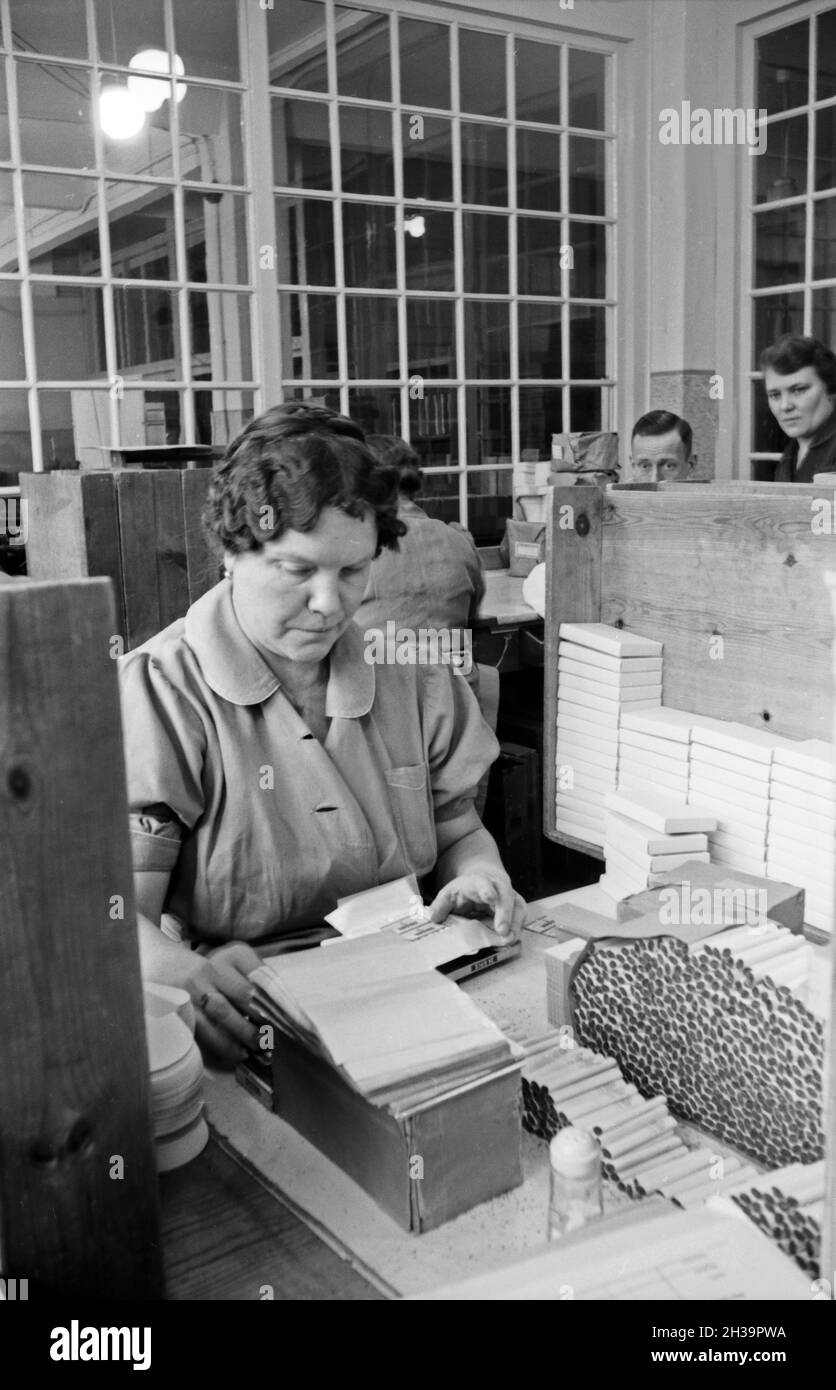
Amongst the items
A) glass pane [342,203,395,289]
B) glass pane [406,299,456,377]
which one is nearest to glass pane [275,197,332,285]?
glass pane [342,203,395,289]

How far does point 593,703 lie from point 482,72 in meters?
4.23

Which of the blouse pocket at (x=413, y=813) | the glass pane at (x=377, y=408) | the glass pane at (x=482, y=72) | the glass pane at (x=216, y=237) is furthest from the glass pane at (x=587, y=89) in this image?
the blouse pocket at (x=413, y=813)

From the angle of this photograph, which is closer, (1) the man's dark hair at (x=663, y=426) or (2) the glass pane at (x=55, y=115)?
(2) the glass pane at (x=55, y=115)

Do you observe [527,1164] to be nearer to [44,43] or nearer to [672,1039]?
[672,1039]

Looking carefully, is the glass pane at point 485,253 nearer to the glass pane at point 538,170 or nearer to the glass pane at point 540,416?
the glass pane at point 538,170

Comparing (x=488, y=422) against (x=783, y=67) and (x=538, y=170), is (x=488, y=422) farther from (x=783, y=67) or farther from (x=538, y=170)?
(x=783, y=67)

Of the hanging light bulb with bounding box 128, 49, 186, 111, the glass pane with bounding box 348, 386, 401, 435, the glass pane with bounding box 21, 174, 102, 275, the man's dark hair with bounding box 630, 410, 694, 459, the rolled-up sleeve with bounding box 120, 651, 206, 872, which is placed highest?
the hanging light bulb with bounding box 128, 49, 186, 111

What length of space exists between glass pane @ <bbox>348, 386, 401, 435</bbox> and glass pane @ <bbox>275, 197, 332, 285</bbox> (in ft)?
1.61

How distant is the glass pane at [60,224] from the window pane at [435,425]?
1.55 m

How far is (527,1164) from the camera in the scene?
1.23 metres

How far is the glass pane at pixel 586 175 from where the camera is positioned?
19.8ft

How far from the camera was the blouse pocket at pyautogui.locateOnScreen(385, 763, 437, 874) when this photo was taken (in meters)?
1.96

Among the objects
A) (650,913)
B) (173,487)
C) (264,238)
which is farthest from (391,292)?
(650,913)

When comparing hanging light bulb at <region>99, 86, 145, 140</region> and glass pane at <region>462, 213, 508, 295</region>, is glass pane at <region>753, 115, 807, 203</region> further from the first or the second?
hanging light bulb at <region>99, 86, 145, 140</region>
